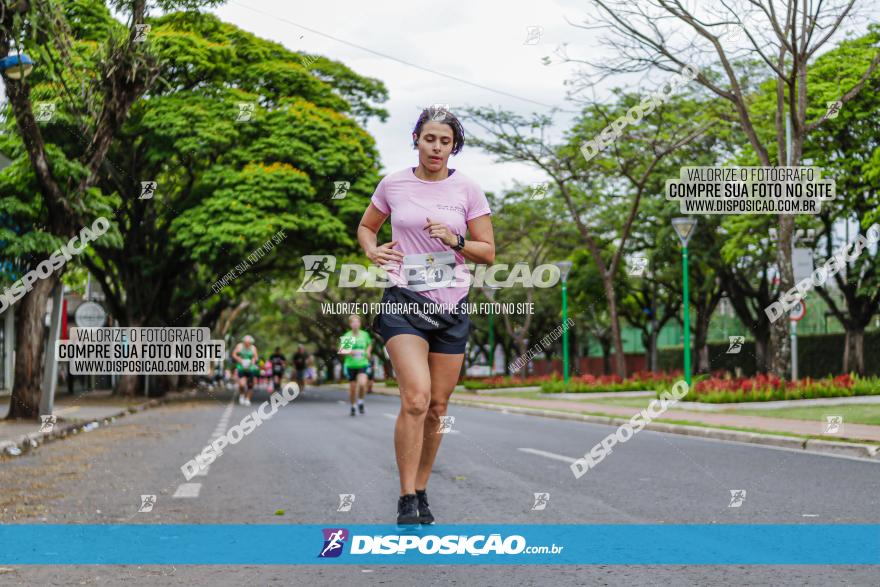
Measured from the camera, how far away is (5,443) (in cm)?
1237

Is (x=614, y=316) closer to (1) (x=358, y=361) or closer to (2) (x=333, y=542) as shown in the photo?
(1) (x=358, y=361)

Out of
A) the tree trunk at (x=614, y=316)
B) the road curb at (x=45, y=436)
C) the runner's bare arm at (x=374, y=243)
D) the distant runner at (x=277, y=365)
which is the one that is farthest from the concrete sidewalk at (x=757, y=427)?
the tree trunk at (x=614, y=316)

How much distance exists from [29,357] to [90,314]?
8412mm

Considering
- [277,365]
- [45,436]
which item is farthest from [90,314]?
[45,436]

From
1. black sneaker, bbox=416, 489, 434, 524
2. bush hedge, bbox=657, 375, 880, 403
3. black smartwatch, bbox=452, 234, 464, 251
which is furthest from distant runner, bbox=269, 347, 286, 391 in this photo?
black smartwatch, bbox=452, 234, 464, 251

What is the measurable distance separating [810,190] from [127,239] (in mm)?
19955

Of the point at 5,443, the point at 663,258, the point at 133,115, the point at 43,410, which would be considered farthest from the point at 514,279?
the point at 5,443

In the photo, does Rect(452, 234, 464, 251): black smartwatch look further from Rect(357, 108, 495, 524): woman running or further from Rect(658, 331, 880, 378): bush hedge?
Rect(658, 331, 880, 378): bush hedge

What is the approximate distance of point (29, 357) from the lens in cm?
1708

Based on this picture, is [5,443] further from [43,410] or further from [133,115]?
[133,115]

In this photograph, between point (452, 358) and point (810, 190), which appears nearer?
point (452, 358)

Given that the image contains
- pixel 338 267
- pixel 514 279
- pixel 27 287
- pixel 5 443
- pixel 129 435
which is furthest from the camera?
pixel 514 279

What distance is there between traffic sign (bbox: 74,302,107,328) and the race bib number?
72.2ft

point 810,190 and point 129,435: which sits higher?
point 810,190
